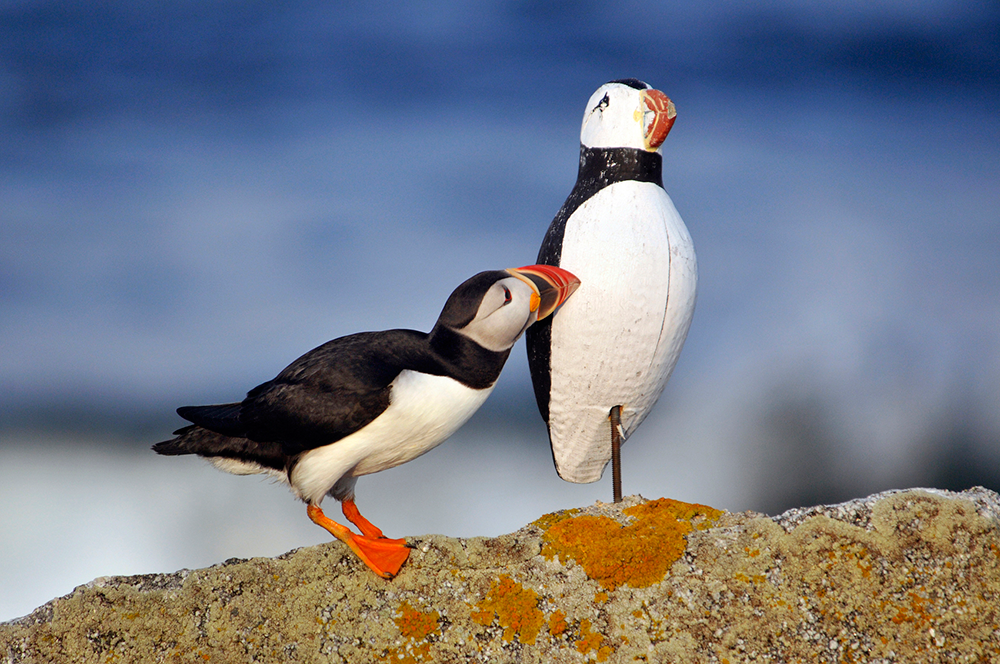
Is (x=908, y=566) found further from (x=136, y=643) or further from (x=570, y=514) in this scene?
(x=136, y=643)

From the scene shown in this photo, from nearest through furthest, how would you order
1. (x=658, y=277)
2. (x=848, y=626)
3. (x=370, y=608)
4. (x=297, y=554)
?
(x=848, y=626)
(x=370, y=608)
(x=297, y=554)
(x=658, y=277)

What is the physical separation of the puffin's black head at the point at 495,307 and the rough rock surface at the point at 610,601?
821 millimetres

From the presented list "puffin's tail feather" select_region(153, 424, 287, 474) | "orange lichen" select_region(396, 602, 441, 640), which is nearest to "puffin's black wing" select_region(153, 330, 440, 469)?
"puffin's tail feather" select_region(153, 424, 287, 474)

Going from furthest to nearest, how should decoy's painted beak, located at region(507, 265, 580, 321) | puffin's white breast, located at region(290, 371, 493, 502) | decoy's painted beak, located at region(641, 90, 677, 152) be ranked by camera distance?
decoy's painted beak, located at region(641, 90, 677, 152)
decoy's painted beak, located at region(507, 265, 580, 321)
puffin's white breast, located at region(290, 371, 493, 502)

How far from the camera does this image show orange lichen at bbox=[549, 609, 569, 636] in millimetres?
2760

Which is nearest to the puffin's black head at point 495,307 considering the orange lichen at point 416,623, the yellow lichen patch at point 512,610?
the yellow lichen patch at point 512,610

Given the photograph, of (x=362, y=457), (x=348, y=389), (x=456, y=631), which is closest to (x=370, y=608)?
(x=456, y=631)

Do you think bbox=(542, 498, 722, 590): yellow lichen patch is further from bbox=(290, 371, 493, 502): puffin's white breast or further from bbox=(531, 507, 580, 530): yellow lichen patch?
bbox=(290, 371, 493, 502): puffin's white breast

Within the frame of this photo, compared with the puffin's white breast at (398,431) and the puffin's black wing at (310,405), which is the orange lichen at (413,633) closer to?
the puffin's white breast at (398,431)

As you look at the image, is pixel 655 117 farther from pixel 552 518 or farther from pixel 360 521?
pixel 360 521

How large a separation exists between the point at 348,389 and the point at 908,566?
2.12m

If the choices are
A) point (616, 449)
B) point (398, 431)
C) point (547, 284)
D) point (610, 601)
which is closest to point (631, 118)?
point (547, 284)

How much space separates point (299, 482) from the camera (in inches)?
123

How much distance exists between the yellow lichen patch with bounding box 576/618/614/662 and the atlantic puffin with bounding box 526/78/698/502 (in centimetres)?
104
